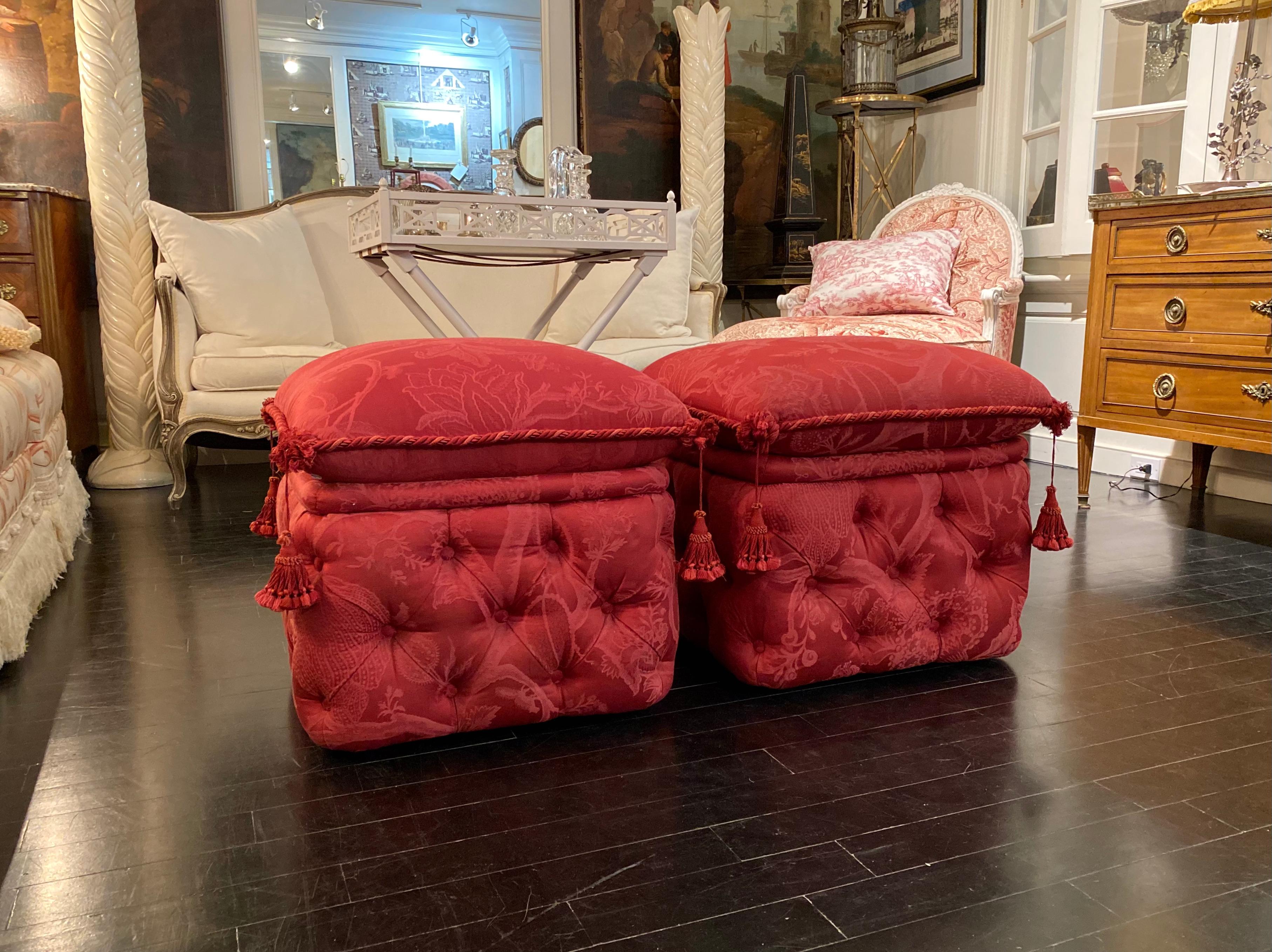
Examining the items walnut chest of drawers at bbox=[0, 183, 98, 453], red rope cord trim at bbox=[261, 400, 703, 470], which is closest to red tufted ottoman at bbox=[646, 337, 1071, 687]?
red rope cord trim at bbox=[261, 400, 703, 470]

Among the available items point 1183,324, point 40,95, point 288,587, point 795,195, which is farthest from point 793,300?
point 288,587

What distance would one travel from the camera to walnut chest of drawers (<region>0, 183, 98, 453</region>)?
11.8 ft

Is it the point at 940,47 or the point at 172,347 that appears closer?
the point at 172,347

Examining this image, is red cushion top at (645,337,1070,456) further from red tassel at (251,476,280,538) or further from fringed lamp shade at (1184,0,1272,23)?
fringed lamp shade at (1184,0,1272,23)

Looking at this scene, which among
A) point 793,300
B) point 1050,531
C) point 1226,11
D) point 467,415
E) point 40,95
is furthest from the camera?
point 793,300

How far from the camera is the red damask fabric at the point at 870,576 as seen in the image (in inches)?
64.2

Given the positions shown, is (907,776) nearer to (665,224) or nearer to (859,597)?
(859,597)

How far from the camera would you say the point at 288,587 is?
133 centimetres

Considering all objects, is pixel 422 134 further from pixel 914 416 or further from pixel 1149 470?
pixel 914 416

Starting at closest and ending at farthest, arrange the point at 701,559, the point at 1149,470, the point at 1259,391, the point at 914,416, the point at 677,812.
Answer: the point at 677,812 < the point at 701,559 < the point at 914,416 < the point at 1259,391 < the point at 1149,470

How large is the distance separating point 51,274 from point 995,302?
3.48 meters

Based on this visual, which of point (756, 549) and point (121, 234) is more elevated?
point (121, 234)

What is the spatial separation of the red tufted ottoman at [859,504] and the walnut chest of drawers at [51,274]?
273 cm

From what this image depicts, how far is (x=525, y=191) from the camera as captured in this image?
477 cm
